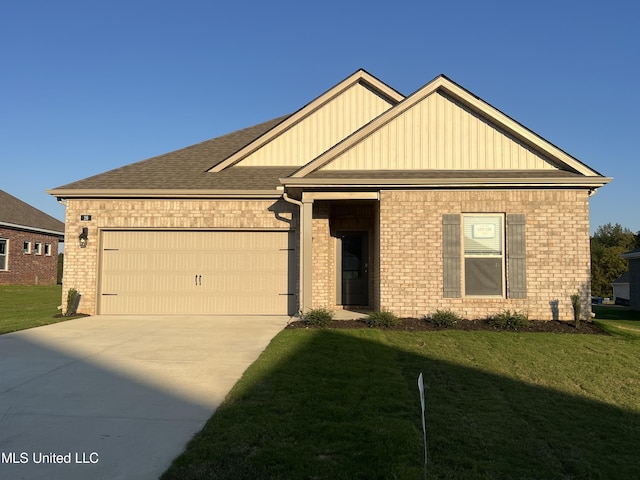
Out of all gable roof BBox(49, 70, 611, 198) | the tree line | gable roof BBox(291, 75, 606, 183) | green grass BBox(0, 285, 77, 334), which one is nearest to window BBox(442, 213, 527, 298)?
gable roof BBox(49, 70, 611, 198)

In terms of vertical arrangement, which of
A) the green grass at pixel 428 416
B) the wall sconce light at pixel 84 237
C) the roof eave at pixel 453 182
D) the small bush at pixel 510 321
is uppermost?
the roof eave at pixel 453 182

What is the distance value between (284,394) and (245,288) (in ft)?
23.0

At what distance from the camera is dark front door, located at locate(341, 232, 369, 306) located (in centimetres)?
1257

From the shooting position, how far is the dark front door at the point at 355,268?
12570 mm

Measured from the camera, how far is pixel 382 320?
9547mm

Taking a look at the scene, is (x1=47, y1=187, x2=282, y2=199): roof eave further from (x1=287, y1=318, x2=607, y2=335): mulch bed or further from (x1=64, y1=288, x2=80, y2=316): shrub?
(x1=287, y1=318, x2=607, y2=335): mulch bed

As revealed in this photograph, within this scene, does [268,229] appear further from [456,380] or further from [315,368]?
[456,380]

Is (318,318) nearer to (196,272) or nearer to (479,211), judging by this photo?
(196,272)

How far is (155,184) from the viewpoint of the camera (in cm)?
1216

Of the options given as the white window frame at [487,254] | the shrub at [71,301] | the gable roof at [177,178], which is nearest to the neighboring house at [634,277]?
the white window frame at [487,254]

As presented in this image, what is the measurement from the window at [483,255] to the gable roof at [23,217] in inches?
920

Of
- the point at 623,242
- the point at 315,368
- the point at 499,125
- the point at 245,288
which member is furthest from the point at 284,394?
the point at 623,242

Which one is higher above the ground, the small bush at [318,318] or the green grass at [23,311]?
the small bush at [318,318]

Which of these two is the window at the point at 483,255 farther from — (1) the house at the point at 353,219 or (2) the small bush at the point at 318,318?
(2) the small bush at the point at 318,318
